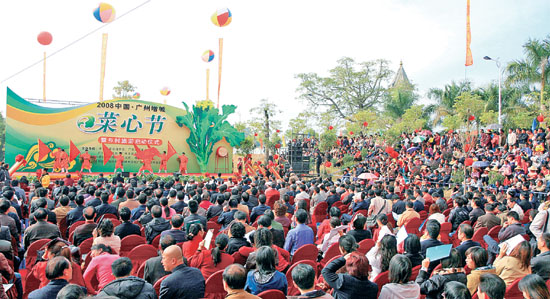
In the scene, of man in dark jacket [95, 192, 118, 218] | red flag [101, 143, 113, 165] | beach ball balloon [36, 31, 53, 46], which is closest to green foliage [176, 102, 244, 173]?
red flag [101, 143, 113, 165]

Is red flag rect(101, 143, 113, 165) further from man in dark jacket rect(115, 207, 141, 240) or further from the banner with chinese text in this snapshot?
man in dark jacket rect(115, 207, 141, 240)

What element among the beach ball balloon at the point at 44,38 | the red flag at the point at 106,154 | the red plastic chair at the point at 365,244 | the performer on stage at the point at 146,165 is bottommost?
the red plastic chair at the point at 365,244

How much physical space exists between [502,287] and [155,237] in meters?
3.90

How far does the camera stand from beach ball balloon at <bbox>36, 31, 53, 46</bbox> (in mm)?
17906

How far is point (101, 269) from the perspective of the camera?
12.2 feet

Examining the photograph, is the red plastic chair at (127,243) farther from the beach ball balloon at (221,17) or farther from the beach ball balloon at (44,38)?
the beach ball balloon at (44,38)

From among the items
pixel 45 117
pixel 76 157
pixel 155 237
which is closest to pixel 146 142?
pixel 76 157

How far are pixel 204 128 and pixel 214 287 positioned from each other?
1982cm

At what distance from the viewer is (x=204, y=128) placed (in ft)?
74.8

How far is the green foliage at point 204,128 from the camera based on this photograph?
892 inches

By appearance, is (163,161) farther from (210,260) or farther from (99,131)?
(210,260)

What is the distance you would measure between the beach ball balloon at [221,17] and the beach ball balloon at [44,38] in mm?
8014

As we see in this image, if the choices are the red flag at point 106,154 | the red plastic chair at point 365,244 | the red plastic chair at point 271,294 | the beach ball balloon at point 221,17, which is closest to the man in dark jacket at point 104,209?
the red plastic chair at point 365,244

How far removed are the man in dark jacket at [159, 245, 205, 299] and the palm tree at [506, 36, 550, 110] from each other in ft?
77.7
